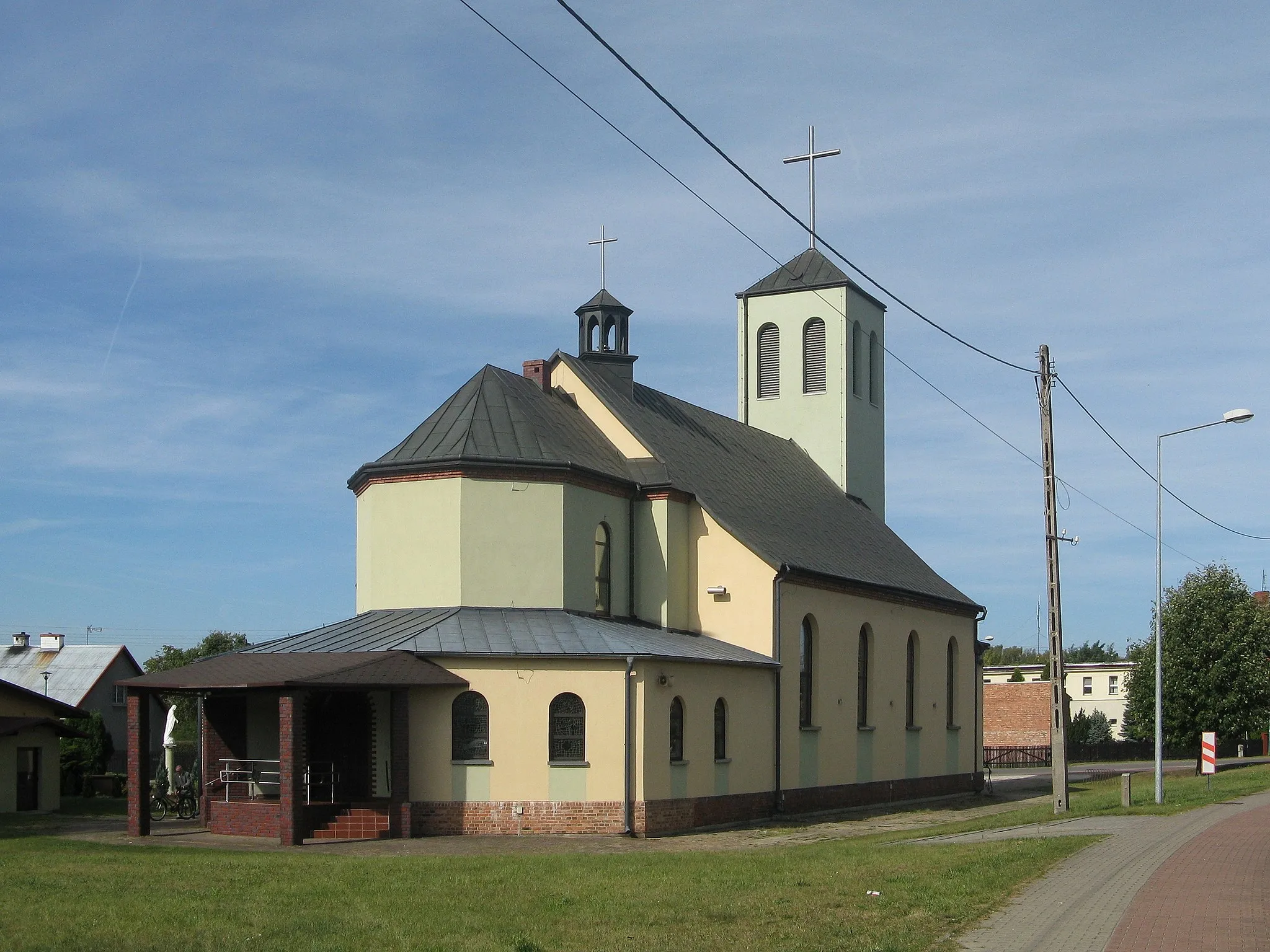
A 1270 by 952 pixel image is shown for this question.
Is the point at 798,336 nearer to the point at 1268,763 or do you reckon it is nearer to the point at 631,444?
the point at 631,444

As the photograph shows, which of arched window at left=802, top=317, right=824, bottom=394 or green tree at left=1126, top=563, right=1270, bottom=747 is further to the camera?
green tree at left=1126, top=563, right=1270, bottom=747

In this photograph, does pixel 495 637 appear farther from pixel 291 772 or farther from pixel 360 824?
pixel 291 772

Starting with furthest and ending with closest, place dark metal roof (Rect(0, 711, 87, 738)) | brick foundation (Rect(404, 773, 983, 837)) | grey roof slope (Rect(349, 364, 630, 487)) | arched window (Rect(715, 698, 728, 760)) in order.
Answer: dark metal roof (Rect(0, 711, 87, 738))
grey roof slope (Rect(349, 364, 630, 487))
arched window (Rect(715, 698, 728, 760))
brick foundation (Rect(404, 773, 983, 837))

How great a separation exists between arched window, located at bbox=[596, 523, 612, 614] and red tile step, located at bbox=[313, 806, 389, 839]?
291 inches

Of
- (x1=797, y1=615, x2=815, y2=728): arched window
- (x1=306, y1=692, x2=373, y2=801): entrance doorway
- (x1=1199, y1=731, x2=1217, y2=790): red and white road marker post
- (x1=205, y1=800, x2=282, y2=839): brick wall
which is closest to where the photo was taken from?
(x1=205, y1=800, x2=282, y2=839): brick wall

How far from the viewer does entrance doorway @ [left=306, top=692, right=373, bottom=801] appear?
25.8m

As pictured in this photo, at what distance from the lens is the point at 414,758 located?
82.8 ft

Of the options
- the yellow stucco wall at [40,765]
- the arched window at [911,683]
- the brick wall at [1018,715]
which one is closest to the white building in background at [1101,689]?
the brick wall at [1018,715]

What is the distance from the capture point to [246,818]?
24766 mm

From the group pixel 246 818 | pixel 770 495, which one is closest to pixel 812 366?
pixel 770 495

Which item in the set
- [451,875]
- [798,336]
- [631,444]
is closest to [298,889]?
[451,875]

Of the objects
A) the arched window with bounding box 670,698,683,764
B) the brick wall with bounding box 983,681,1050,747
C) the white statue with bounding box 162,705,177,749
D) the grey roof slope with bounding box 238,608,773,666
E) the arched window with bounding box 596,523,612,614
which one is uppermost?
the arched window with bounding box 596,523,612,614

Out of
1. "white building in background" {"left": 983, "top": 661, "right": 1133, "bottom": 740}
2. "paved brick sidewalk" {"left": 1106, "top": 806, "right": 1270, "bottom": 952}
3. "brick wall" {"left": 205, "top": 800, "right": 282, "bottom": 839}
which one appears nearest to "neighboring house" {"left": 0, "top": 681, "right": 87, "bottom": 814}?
"brick wall" {"left": 205, "top": 800, "right": 282, "bottom": 839}

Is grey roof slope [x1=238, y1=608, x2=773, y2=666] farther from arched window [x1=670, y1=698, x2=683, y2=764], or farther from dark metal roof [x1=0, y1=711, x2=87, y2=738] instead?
dark metal roof [x1=0, y1=711, x2=87, y2=738]
